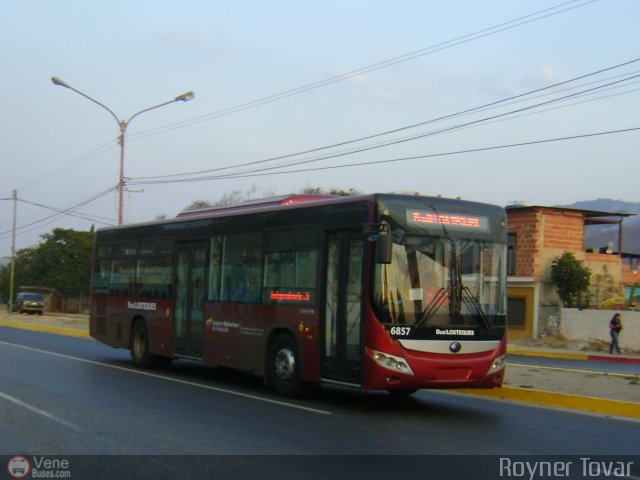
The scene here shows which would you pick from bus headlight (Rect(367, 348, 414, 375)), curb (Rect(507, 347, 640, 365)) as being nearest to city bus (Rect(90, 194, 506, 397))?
bus headlight (Rect(367, 348, 414, 375))

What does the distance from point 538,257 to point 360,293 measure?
2909 centimetres

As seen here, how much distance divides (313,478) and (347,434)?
7.94 ft

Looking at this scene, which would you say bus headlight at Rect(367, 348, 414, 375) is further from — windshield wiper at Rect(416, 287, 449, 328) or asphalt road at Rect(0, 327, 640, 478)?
asphalt road at Rect(0, 327, 640, 478)

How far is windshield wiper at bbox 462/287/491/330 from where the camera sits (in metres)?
11.6

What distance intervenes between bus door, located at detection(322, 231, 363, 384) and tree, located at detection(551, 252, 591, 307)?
2836 cm

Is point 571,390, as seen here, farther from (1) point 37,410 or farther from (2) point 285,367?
(1) point 37,410

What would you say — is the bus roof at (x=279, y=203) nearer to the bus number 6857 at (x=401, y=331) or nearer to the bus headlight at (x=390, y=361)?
the bus number 6857 at (x=401, y=331)

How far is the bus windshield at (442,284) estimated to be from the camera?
11.2m

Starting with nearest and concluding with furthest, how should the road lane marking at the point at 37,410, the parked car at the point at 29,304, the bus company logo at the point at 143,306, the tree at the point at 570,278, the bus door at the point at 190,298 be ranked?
the road lane marking at the point at 37,410, the bus door at the point at 190,298, the bus company logo at the point at 143,306, the tree at the point at 570,278, the parked car at the point at 29,304

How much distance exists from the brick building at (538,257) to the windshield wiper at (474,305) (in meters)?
27.8

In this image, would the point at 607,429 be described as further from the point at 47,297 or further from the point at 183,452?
the point at 47,297

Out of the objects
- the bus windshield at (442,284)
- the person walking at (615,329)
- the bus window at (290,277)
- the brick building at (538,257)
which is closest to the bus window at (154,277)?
the bus window at (290,277)

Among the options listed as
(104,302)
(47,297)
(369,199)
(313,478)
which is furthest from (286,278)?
(47,297)

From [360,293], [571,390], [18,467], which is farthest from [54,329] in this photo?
[18,467]
